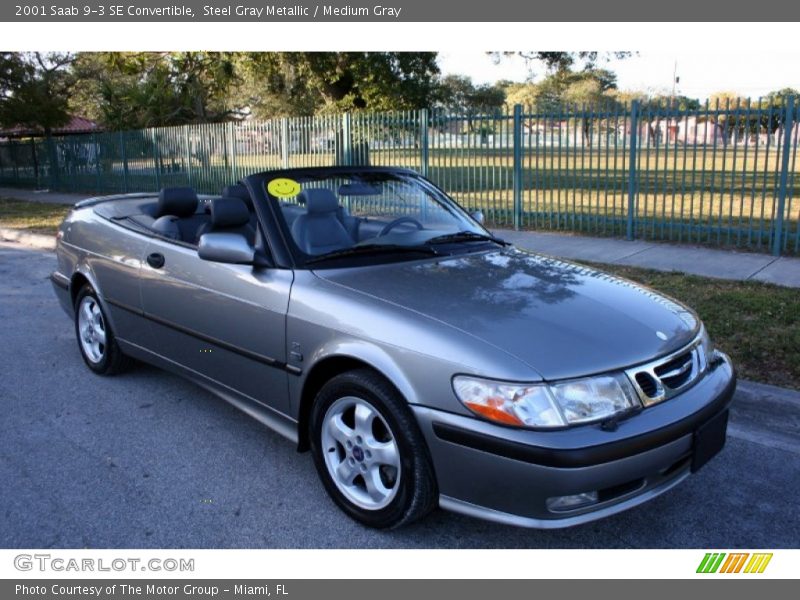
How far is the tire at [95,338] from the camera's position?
5156 mm

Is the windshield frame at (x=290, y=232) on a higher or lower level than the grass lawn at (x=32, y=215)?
higher

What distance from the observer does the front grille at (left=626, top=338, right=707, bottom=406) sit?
2824 mm

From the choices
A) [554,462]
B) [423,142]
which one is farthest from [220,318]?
[423,142]

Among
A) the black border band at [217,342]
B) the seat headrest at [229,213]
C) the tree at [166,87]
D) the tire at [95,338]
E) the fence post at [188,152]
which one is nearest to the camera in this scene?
the black border band at [217,342]

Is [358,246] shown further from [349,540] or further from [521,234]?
[521,234]

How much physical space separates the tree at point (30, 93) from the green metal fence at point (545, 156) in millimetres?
8060

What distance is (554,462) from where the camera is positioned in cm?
257

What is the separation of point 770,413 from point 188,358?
11.6 feet

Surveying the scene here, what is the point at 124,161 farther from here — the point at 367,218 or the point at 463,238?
the point at 463,238

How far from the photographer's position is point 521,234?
1145 cm

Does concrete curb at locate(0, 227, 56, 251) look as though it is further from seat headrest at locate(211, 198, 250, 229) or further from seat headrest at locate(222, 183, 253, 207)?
seat headrest at locate(211, 198, 250, 229)

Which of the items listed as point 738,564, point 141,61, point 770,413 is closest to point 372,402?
point 738,564

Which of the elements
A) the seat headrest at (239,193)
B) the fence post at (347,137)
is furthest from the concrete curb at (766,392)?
the fence post at (347,137)

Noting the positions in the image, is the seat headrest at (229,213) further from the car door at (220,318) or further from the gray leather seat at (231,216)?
the car door at (220,318)
